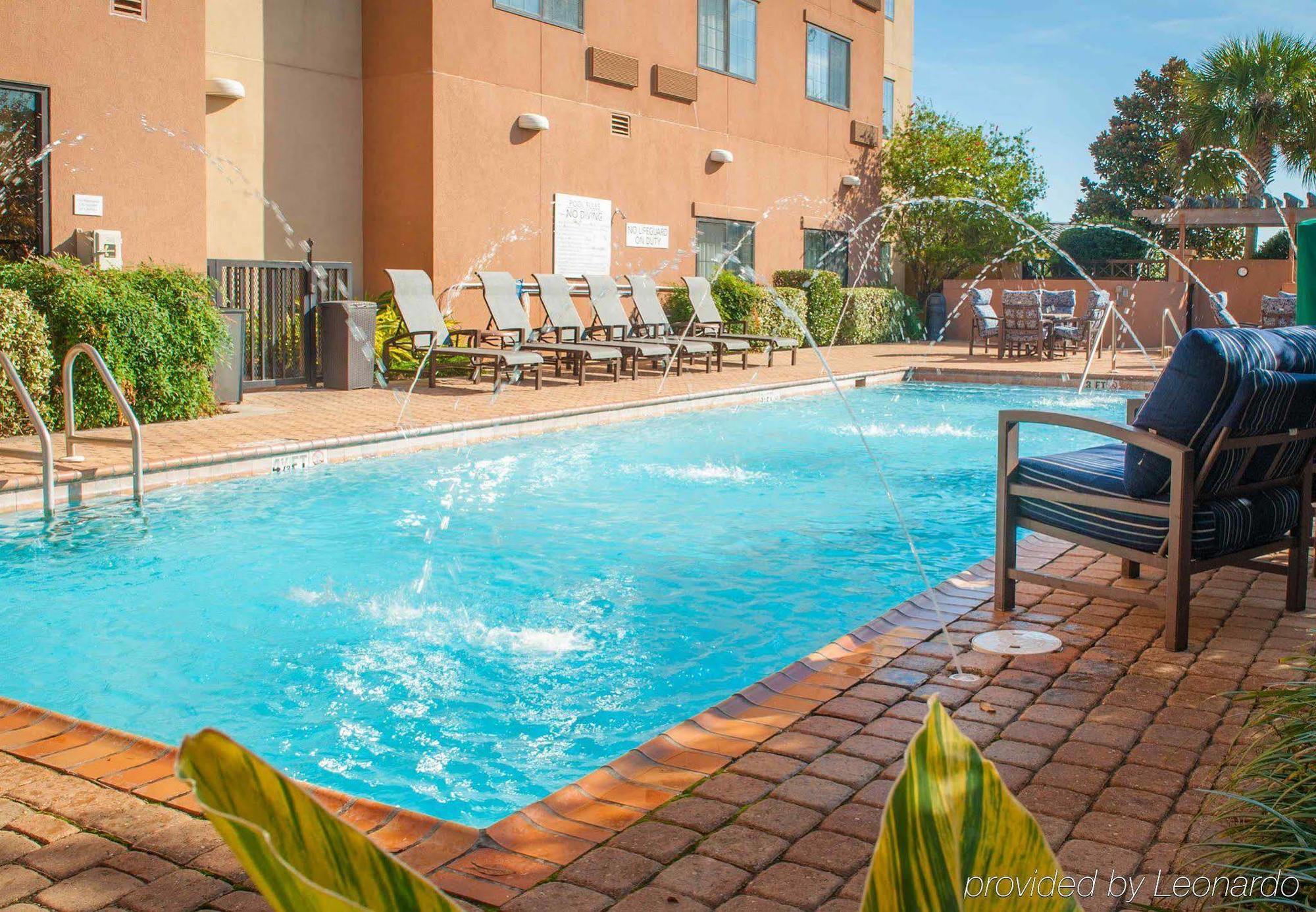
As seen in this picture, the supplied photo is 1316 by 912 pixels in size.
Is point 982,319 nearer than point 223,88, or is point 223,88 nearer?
point 223,88

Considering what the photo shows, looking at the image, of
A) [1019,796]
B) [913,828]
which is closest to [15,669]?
[1019,796]

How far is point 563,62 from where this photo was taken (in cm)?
1559

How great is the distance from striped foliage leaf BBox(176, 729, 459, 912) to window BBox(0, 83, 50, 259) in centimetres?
1086

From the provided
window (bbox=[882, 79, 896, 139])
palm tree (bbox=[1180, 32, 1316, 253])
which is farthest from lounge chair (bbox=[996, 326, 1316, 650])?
window (bbox=[882, 79, 896, 139])

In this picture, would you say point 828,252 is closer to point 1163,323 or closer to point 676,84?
point 676,84

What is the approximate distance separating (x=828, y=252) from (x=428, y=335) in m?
11.5

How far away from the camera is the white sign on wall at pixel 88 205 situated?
33.5 ft

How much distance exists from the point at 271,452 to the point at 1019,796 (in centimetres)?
625

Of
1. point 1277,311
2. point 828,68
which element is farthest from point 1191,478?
point 828,68

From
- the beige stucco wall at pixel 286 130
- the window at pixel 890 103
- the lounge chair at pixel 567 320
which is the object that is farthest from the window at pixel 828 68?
the beige stucco wall at pixel 286 130

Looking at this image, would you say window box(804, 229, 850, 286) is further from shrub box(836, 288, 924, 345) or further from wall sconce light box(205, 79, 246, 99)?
wall sconce light box(205, 79, 246, 99)

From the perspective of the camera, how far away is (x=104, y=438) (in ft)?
24.3

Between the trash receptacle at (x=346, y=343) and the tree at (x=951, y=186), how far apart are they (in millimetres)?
14313

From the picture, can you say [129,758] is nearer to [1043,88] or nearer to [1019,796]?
[1019,796]
